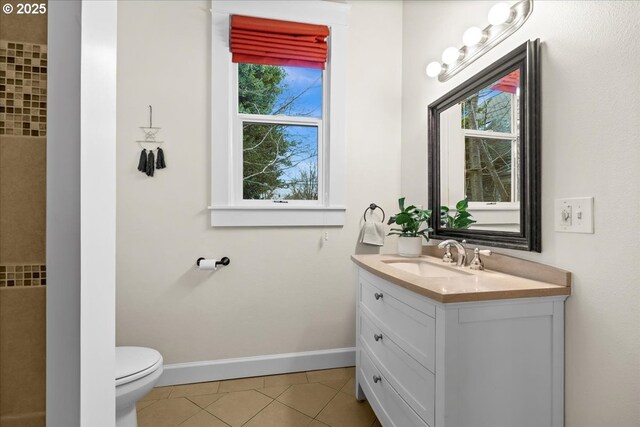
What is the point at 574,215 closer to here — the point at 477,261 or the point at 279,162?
the point at 477,261

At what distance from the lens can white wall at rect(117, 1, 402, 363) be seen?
1839 millimetres

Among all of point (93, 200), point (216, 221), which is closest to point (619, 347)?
point (93, 200)

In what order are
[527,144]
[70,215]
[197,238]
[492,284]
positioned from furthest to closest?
[197,238], [527,144], [492,284], [70,215]

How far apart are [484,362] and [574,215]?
0.59m

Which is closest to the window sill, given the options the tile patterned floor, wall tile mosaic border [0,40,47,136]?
the tile patterned floor

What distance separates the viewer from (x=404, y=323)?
1153 mm

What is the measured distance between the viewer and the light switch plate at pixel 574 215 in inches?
38.0

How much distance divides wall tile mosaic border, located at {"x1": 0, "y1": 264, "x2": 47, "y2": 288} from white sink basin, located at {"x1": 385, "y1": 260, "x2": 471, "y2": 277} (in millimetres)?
1322

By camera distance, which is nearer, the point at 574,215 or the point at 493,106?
the point at 574,215

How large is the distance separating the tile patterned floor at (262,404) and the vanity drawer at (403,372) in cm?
44

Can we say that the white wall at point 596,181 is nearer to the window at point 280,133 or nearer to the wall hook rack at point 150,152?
the window at point 280,133

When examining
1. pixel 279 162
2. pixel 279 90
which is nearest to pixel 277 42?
pixel 279 90

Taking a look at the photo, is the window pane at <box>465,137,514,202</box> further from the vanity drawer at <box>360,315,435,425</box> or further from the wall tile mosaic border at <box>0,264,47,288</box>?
the wall tile mosaic border at <box>0,264,47,288</box>

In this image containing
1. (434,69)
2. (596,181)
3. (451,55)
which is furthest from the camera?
(434,69)
